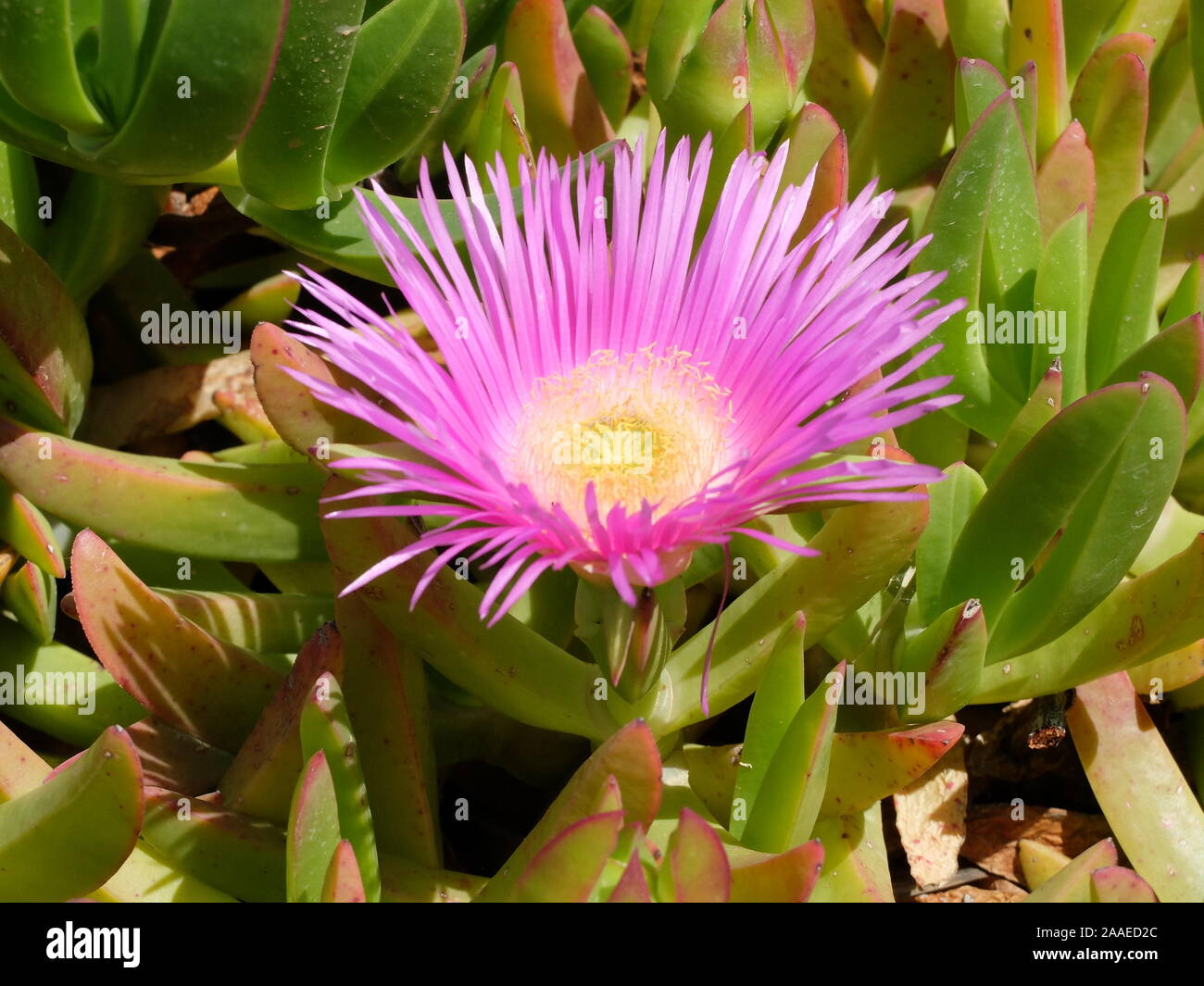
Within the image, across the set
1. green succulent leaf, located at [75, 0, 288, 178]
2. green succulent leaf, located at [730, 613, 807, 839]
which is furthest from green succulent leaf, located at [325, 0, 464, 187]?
green succulent leaf, located at [730, 613, 807, 839]

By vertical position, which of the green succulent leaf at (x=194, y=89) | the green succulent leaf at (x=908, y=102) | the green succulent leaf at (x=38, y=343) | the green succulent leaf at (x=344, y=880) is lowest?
the green succulent leaf at (x=344, y=880)

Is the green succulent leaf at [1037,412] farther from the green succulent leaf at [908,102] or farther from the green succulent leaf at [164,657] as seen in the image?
the green succulent leaf at [164,657]

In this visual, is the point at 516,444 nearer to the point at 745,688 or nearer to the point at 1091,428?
the point at 745,688

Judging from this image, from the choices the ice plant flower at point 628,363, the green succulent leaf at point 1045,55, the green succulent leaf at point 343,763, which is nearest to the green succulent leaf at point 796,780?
the ice plant flower at point 628,363

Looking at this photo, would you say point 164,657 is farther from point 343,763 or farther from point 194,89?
point 194,89

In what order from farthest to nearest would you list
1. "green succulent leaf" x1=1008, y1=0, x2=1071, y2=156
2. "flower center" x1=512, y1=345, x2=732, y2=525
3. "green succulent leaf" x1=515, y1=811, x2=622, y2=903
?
"green succulent leaf" x1=1008, y1=0, x2=1071, y2=156
"flower center" x1=512, y1=345, x2=732, y2=525
"green succulent leaf" x1=515, y1=811, x2=622, y2=903

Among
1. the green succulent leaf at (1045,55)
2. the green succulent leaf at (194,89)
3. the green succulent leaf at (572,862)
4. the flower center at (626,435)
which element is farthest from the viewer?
the green succulent leaf at (1045,55)

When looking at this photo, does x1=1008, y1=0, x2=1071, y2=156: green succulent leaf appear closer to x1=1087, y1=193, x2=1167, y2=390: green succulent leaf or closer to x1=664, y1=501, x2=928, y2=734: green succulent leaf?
x1=1087, y1=193, x2=1167, y2=390: green succulent leaf

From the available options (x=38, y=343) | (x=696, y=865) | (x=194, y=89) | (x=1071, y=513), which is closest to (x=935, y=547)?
(x=1071, y=513)
